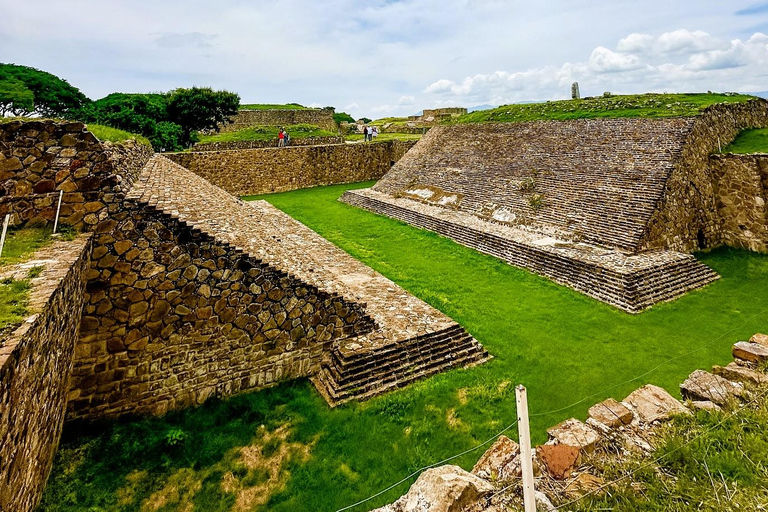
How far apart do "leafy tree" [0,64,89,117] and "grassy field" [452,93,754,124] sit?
84.2ft

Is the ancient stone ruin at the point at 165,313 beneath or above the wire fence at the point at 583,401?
above

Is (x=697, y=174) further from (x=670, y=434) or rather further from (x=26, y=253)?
(x=26, y=253)

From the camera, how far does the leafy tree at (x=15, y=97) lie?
2172 cm

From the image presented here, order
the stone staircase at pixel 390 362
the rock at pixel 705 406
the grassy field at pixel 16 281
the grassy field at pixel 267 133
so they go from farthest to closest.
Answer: the grassy field at pixel 267 133
the stone staircase at pixel 390 362
the rock at pixel 705 406
the grassy field at pixel 16 281

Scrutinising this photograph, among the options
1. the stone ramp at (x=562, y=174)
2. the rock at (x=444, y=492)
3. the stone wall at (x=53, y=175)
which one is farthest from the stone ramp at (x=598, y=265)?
the stone wall at (x=53, y=175)

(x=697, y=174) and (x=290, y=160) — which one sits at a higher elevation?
(x=290, y=160)

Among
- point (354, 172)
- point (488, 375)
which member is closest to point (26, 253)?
point (488, 375)

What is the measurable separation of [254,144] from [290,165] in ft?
8.97

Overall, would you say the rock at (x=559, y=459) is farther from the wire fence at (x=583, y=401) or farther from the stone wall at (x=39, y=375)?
the stone wall at (x=39, y=375)

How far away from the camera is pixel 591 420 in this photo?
11.2 ft

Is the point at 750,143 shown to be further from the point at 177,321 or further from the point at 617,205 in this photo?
the point at 177,321

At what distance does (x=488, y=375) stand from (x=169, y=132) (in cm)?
2434

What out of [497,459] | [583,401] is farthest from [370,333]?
[497,459]

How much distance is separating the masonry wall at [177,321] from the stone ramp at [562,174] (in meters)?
7.95
